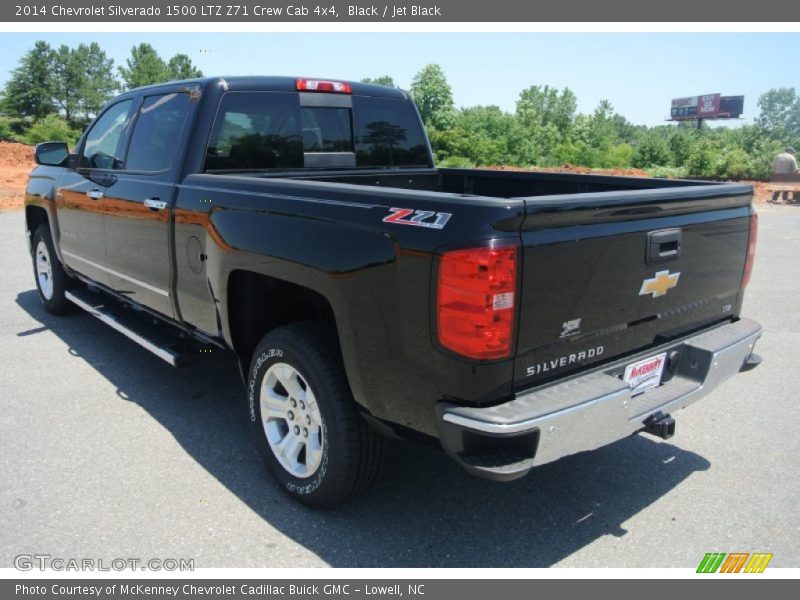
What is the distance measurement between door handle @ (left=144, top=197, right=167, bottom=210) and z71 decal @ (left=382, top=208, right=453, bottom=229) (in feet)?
6.32

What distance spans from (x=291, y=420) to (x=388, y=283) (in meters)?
1.09

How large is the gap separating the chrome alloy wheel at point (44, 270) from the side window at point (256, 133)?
3.27 metres

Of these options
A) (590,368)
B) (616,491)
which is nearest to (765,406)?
(616,491)

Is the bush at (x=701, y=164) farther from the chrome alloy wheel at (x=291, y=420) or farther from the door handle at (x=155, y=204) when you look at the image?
the chrome alloy wheel at (x=291, y=420)

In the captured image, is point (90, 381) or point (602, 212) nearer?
point (602, 212)

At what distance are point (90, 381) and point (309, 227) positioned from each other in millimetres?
2828

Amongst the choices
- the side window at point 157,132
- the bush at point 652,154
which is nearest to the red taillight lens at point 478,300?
the side window at point 157,132

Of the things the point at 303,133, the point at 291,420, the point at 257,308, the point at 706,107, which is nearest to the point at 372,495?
the point at 291,420

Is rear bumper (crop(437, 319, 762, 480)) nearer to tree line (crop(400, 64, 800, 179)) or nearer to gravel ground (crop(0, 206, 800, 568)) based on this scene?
gravel ground (crop(0, 206, 800, 568))

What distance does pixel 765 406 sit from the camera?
4.49m

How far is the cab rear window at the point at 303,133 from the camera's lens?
4.01 m

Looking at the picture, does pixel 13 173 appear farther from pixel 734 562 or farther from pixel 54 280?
pixel 734 562

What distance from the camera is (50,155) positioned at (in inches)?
215

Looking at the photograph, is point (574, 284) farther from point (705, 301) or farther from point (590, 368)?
point (705, 301)
